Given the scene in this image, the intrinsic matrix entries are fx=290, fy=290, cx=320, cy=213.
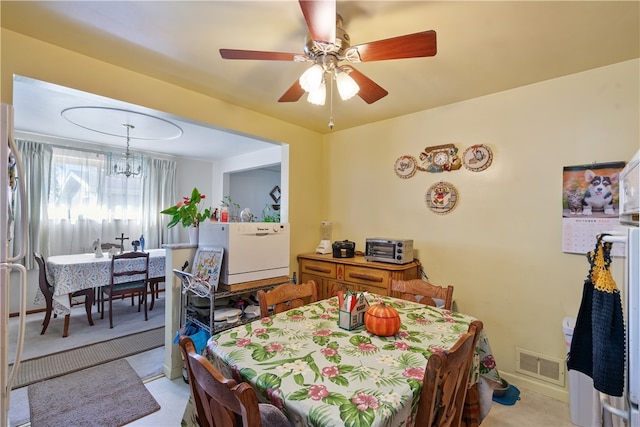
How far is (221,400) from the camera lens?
0.81 m

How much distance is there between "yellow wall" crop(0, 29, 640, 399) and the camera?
6.17ft

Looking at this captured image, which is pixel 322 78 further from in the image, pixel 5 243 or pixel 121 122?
pixel 121 122

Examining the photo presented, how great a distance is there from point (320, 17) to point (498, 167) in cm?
194

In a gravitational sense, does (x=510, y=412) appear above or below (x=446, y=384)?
below

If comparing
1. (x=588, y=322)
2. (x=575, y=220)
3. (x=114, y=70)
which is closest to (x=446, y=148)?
(x=575, y=220)

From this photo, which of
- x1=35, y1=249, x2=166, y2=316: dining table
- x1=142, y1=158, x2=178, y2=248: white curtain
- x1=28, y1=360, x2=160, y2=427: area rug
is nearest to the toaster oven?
x1=28, y1=360, x2=160, y2=427: area rug

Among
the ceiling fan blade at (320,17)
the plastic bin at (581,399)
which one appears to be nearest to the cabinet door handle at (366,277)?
the plastic bin at (581,399)

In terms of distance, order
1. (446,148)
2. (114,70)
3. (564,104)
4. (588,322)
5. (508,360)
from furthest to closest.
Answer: (446,148) → (508,360) → (564,104) → (114,70) → (588,322)

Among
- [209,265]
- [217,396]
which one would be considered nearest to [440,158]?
[209,265]

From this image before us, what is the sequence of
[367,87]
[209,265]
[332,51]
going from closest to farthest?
[332,51]
[367,87]
[209,265]

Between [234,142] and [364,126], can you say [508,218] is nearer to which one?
[364,126]

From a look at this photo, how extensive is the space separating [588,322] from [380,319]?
75 cm

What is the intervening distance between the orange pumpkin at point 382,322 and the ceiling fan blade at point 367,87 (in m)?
1.18

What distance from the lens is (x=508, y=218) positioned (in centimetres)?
229
